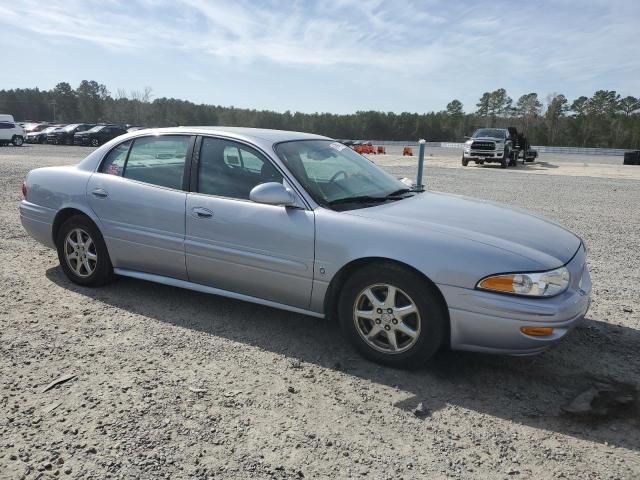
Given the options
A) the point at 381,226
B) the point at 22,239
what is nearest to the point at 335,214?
the point at 381,226

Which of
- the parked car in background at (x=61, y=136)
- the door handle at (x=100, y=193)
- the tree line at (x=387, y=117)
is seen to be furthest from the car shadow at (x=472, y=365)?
the tree line at (x=387, y=117)

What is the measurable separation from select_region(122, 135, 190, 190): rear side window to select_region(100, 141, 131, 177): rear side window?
64 mm

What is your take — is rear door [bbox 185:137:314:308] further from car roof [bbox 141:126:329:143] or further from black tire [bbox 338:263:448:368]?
black tire [bbox 338:263:448:368]

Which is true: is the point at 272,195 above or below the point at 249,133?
below

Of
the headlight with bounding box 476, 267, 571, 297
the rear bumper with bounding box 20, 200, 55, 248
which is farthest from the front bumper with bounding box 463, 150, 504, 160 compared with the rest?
the headlight with bounding box 476, 267, 571, 297

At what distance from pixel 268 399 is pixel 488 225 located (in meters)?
1.85

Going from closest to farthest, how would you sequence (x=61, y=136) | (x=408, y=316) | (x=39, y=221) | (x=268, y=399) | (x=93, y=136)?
(x=268, y=399)
(x=408, y=316)
(x=39, y=221)
(x=93, y=136)
(x=61, y=136)

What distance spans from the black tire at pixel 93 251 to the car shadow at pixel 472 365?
0.11 meters

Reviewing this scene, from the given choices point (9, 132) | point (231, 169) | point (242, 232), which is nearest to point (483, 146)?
point (231, 169)

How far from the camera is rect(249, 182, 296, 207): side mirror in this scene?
354cm

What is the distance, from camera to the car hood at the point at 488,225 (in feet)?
10.5

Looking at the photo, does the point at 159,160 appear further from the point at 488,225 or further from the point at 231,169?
the point at 488,225

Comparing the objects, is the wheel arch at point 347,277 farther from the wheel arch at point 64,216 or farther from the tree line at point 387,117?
the tree line at point 387,117

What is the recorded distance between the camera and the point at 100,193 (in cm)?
448
